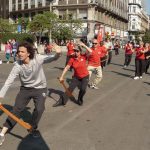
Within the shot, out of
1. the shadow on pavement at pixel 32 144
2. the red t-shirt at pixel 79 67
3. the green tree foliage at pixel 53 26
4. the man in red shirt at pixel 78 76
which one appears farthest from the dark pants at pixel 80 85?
the green tree foliage at pixel 53 26

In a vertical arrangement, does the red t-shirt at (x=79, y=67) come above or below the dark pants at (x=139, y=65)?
above

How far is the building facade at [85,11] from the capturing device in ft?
246

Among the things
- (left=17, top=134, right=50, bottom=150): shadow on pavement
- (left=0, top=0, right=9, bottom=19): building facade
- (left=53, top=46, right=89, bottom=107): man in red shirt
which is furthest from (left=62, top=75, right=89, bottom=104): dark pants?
(left=0, top=0, right=9, bottom=19): building facade

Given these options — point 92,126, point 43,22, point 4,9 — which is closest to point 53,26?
point 43,22

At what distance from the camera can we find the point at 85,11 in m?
76.1

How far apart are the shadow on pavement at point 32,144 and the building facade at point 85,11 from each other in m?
56.5

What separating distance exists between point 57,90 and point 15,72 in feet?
22.0

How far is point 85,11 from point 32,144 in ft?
233

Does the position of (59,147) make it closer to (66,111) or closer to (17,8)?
(66,111)

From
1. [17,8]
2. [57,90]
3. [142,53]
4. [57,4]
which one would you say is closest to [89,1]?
[57,4]

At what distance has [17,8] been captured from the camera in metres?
90.1

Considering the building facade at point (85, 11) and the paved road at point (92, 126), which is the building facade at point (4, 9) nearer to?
the building facade at point (85, 11)

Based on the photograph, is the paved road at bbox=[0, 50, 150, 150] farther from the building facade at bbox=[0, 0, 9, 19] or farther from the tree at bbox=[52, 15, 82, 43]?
the building facade at bbox=[0, 0, 9, 19]

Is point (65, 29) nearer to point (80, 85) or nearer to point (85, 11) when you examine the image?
point (85, 11)
